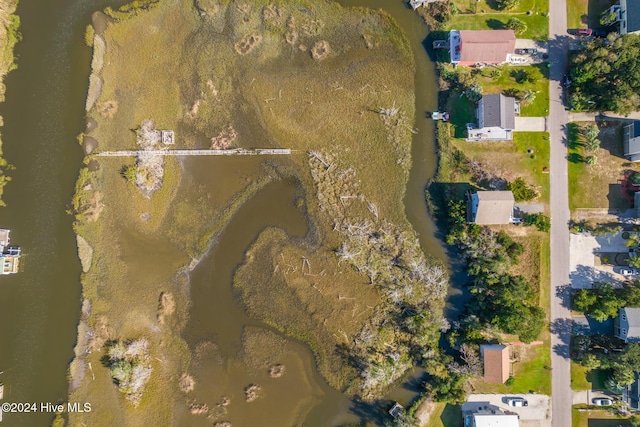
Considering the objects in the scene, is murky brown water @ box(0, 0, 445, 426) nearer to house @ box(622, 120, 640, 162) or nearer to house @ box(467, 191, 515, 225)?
house @ box(467, 191, 515, 225)

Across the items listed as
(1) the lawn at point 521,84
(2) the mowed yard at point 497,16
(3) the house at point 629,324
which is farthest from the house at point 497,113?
(3) the house at point 629,324

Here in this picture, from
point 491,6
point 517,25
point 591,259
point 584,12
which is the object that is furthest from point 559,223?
point 491,6

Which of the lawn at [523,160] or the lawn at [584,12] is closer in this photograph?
the lawn at [523,160]

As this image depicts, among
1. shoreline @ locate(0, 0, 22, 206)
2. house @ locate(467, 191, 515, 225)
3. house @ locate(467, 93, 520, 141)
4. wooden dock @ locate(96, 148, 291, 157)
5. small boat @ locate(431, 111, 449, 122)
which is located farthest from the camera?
shoreline @ locate(0, 0, 22, 206)

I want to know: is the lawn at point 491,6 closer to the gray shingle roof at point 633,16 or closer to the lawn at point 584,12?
the lawn at point 584,12

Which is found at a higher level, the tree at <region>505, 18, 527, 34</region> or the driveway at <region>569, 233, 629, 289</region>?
the tree at <region>505, 18, 527, 34</region>

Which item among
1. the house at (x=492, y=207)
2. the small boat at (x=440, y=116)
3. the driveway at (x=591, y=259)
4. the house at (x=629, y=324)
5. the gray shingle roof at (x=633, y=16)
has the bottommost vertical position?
the house at (x=629, y=324)

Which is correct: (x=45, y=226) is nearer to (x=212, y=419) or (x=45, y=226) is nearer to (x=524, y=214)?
(x=212, y=419)

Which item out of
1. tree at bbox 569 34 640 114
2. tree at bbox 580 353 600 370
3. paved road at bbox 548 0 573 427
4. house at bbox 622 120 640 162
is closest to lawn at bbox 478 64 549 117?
paved road at bbox 548 0 573 427
